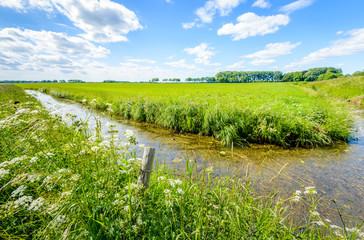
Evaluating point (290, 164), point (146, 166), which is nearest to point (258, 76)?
point (290, 164)

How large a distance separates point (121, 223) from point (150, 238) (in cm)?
46

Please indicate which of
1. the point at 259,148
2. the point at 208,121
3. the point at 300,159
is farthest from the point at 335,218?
the point at 208,121

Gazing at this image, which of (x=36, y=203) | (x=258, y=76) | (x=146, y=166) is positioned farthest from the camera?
(x=258, y=76)

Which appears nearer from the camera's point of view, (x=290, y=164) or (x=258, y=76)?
(x=290, y=164)

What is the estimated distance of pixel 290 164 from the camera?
249 inches

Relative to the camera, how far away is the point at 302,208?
4.06m

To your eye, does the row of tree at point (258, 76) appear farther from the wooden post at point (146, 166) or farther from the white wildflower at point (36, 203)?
the white wildflower at point (36, 203)

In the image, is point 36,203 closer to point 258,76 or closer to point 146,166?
point 146,166

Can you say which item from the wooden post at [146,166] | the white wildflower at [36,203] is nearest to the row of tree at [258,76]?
the wooden post at [146,166]

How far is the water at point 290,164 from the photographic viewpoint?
172 inches

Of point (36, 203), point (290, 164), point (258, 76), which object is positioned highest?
point (258, 76)

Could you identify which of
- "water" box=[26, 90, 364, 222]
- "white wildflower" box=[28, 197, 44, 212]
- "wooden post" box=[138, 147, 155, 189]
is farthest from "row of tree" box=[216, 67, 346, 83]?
"white wildflower" box=[28, 197, 44, 212]

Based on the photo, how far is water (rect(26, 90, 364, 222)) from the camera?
4367mm

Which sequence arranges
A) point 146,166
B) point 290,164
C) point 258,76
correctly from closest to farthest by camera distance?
point 146,166
point 290,164
point 258,76
